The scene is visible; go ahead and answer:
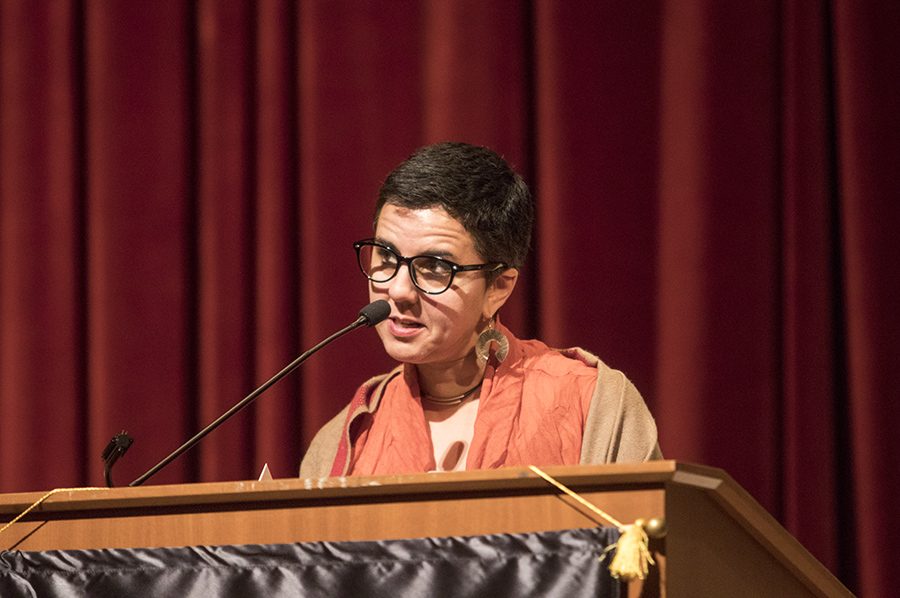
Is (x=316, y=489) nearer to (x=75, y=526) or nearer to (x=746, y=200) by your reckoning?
(x=75, y=526)

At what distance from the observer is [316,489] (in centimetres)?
103

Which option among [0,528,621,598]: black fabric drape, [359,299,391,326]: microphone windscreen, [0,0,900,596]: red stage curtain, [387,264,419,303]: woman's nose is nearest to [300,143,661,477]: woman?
[387,264,419,303]: woman's nose

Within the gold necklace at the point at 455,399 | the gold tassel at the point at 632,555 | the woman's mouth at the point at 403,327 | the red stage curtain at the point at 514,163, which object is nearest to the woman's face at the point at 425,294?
the woman's mouth at the point at 403,327

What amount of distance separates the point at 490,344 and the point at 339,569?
73cm

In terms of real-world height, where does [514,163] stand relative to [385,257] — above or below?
above

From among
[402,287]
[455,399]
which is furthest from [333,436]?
[402,287]

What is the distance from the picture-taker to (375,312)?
148 cm

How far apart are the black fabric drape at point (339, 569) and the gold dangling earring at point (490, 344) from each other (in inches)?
27.6

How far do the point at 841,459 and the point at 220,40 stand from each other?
1469 millimetres

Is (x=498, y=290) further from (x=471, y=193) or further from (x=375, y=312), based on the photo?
(x=375, y=312)

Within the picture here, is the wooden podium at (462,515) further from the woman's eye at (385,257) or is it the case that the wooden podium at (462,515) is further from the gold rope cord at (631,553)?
the woman's eye at (385,257)

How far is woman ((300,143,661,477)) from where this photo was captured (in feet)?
5.32

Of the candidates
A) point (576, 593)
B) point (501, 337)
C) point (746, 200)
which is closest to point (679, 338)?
point (746, 200)

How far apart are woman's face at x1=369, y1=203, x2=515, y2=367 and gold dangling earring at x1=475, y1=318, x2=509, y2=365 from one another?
4cm
